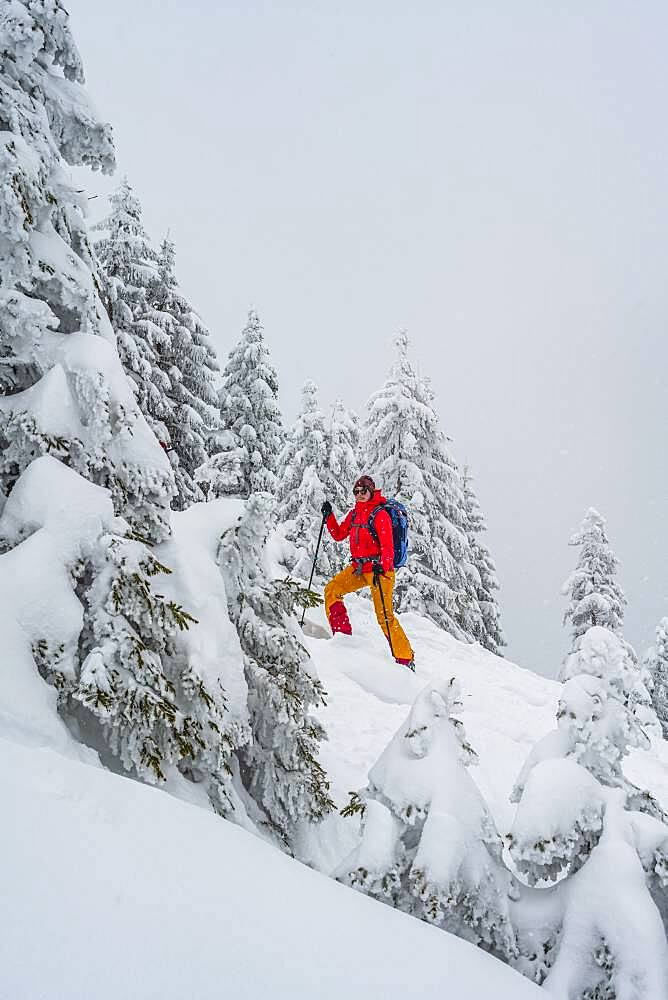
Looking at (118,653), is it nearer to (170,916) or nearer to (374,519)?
(170,916)

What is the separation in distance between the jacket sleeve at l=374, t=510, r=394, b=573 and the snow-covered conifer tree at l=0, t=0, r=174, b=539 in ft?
20.2

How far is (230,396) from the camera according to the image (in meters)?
22.4

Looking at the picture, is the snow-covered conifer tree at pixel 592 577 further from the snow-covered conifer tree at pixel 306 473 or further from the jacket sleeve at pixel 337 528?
the jacket sleeve at pixel 337 528

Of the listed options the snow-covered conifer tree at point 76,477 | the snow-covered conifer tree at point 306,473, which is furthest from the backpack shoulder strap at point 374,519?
the snow-covered conifer tree at point 306,473

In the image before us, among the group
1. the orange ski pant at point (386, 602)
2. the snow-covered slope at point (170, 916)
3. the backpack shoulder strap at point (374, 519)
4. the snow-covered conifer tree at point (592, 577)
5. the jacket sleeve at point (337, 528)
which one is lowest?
the snow-covered slope at point (170, 916)

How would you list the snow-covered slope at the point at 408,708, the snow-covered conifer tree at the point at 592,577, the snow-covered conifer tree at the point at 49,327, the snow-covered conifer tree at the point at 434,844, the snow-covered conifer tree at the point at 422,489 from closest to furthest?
1. the snow-covered conifer tree at the point at 434,844
2. the snow-covered conifer tree at the point at 49,327
3. the snow-covered slope at the point at 408,708
4. the snow-covered conifer tree at the point at 422,489
5. the snow-covered conifer tree at the point at 592,577

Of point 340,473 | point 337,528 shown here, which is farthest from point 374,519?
point 340,473

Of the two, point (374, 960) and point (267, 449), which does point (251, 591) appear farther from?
point (267, 449)

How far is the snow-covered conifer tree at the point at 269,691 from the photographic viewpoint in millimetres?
4598

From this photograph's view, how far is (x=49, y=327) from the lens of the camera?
4.69 m

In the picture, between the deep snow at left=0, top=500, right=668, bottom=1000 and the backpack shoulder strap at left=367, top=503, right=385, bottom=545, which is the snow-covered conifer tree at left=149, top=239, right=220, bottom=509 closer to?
the backpack shoulder strap at left=367, top=503, right=385, bottom=545

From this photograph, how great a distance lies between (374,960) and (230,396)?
20.9 metres

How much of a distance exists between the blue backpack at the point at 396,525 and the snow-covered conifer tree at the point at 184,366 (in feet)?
23.1

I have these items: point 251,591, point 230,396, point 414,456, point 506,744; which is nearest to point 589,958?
point 251,591
